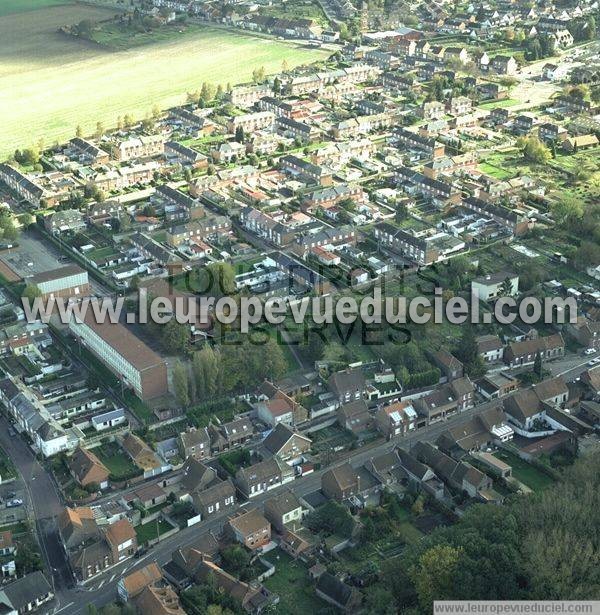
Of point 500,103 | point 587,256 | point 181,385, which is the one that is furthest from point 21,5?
point 181,385

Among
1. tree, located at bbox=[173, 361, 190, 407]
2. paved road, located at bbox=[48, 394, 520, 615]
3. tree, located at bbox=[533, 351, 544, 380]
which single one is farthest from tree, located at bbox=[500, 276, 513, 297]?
tree, located at bbox=[173, 361, 190, 407]

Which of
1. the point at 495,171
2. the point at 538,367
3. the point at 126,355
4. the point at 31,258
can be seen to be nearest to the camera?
the point at 126,355

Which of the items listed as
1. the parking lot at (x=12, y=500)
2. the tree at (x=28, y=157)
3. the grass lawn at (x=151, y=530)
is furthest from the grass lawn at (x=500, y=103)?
the parking lot at (x=12, y=500)

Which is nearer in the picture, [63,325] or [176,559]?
[176,559]

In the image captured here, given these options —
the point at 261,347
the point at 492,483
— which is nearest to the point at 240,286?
the point at 261,347

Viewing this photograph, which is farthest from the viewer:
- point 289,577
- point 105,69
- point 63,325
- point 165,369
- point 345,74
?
point 105,69

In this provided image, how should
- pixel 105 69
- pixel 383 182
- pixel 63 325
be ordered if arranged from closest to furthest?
pixel 63 325
pixel 383 182
pixel 105 69

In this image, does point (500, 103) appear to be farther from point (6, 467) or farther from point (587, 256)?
point (6, 467)

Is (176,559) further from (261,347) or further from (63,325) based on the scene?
(63,325)
